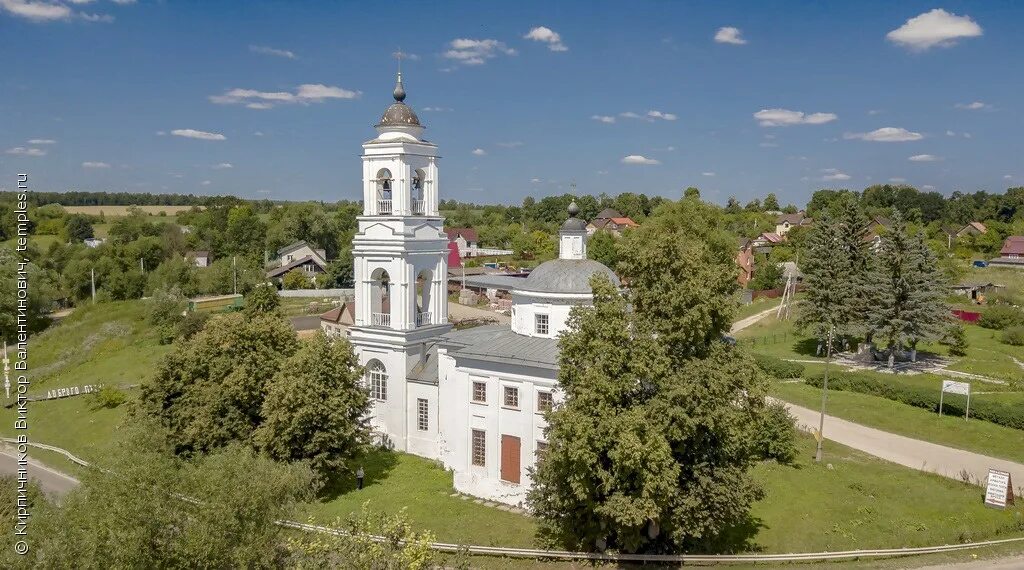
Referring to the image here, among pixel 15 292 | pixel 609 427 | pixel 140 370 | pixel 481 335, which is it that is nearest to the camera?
pixel 609 427

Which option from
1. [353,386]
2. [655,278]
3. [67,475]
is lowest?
[67,475]

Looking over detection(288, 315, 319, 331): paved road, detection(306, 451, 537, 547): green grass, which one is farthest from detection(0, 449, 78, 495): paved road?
detection(288, 315, 319, 331): paved road

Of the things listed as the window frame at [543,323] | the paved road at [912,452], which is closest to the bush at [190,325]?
the window frame at [543,323]

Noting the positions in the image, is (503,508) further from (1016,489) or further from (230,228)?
(230,228)

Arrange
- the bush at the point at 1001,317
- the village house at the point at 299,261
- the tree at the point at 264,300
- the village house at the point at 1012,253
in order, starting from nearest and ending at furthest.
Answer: the bush at the point at 1001,317
the tree at the point at 264,300
the village house at the point at 1012,253
the village house at the point at 299,261

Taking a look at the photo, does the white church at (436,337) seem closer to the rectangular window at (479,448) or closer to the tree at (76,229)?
the rectangular window at (479,448)

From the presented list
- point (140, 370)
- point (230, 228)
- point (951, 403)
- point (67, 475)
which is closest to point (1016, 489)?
point (951, 403)

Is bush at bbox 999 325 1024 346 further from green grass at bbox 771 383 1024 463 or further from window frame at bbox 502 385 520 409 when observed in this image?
window frame at bbox 502 385 520 409
